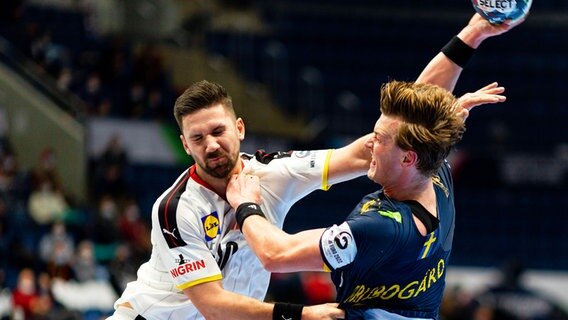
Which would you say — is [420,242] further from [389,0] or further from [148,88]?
[389,0]

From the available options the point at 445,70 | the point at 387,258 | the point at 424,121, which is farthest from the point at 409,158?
the point at 445,70

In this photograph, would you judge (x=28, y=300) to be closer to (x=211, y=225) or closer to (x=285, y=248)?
(x=211, y=225)

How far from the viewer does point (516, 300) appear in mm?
19922

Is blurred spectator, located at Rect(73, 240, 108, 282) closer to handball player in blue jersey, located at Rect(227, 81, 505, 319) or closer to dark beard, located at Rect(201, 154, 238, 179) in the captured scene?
dark beard, located at Rect(201, 154, 238, 179)

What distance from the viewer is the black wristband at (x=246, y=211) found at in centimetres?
571

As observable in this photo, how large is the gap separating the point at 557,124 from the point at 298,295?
10.1m

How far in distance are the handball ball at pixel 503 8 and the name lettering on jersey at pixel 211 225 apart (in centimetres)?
206

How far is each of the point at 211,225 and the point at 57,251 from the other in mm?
9381

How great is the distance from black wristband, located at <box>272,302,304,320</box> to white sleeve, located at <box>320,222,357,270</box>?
0.49 m

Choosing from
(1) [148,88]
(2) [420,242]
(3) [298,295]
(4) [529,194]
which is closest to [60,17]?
(1) [148,88]

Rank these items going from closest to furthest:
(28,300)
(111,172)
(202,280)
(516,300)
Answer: (202,280) → (28,300) → (111,172) → (516,300)

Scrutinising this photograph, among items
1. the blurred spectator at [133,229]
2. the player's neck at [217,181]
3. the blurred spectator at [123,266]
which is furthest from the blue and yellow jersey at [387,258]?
the blurred spectator at [133,229]

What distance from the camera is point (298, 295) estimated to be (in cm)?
1698

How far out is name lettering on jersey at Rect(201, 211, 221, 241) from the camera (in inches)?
246
